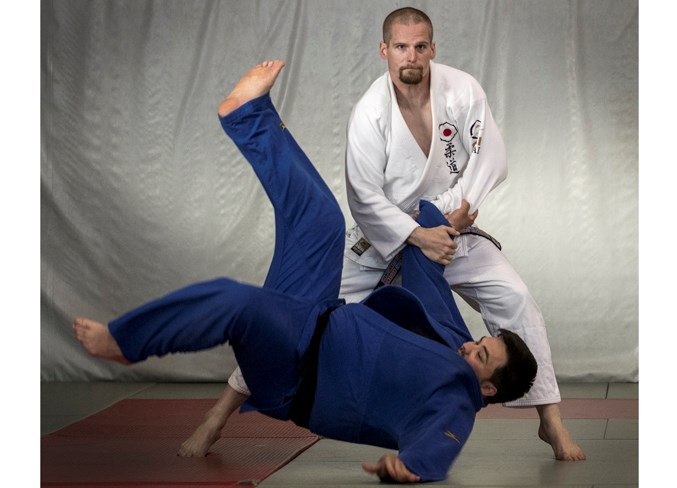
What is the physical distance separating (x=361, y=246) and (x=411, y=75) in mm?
617

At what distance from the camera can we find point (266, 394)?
2.86 m

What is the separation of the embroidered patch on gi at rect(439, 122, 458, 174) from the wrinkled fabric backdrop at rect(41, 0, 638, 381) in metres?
1.74

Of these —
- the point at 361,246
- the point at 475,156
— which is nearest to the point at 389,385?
the point at 361,246

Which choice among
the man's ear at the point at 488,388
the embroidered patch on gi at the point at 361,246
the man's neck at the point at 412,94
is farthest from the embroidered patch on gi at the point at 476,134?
the man's ear at the point at 488,388

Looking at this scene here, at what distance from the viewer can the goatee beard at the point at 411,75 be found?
11.8 feet

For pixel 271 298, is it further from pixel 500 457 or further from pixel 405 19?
pixel 405 19

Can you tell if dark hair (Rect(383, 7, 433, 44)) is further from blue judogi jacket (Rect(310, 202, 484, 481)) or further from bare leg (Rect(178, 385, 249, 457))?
bare leg (Rect(178, 385, 249, 457))

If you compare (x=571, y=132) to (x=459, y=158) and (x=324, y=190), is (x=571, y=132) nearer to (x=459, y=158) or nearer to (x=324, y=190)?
(x=459, y=158)

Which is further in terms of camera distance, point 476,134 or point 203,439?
point 476,134

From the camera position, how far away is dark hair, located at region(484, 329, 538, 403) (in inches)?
115

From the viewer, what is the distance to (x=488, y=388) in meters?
2.92

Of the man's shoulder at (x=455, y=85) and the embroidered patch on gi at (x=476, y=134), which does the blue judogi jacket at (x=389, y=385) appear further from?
the man's shoulder at (x=455, y=85)

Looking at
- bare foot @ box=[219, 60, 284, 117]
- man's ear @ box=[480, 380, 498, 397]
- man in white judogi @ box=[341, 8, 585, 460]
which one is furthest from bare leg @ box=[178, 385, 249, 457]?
bare foot @ box=[219, 60, 284, 117]

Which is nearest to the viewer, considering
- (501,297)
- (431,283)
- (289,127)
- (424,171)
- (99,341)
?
(99,341)
